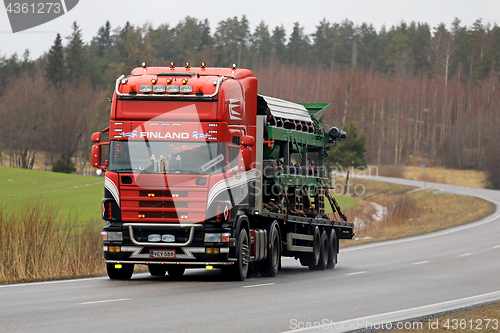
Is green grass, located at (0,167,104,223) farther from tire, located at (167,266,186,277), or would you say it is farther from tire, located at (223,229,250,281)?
tire, located at (223,229,250,281)

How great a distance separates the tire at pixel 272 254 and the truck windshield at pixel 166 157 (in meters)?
3.28

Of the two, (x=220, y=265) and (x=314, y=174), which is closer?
(x=220, y=265)

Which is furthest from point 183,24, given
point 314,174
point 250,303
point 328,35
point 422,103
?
point 250,303

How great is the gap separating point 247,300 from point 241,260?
3174 millimetres

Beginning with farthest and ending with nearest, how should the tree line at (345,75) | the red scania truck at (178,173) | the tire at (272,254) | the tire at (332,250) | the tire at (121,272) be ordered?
the tree line at (345,75)
the tire at (332,250)
the tire at (272,254)
the tire at (121,272)
the red scania truck at (178,173)

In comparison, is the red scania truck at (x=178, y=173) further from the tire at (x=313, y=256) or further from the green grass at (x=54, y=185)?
the green grass at (x=54, y=185)

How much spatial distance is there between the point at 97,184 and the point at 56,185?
413cm

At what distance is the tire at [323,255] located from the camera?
20.6 m

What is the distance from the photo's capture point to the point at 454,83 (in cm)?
12256

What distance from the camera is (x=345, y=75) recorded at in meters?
96.2

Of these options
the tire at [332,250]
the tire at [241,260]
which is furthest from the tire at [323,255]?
the tire at [241,260]

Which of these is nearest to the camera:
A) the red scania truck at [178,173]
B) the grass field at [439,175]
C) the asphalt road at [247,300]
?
the asphalt road at [247,300]

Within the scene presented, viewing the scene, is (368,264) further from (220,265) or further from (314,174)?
(220,265)

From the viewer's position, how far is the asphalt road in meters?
8.76
